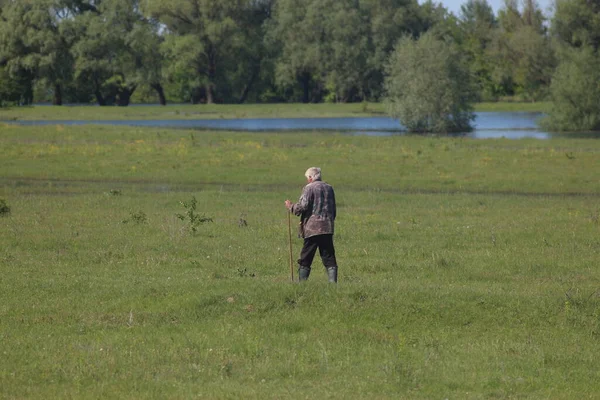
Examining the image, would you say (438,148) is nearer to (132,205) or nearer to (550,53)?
(132,205)

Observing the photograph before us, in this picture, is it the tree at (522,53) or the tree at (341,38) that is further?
the tree at (341,38)

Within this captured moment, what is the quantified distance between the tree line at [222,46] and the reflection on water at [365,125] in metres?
9.59

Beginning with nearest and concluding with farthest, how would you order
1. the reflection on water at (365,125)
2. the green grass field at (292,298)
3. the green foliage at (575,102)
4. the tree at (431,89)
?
the green grass field at (292,298)
the reflection on water at (365,125)
the green foliage at (575,102)
the tree at (431,89)

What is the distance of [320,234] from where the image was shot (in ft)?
49.2

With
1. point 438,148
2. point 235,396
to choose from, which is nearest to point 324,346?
point 235,396

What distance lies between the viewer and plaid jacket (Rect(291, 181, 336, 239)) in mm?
14891

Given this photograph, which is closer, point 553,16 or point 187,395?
point 187,395

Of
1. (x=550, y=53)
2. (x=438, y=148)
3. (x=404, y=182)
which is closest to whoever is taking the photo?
(x=404, y=182)

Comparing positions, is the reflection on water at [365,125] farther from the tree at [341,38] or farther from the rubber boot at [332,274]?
the rubber boot at [332,274]

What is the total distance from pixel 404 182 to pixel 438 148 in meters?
12.7

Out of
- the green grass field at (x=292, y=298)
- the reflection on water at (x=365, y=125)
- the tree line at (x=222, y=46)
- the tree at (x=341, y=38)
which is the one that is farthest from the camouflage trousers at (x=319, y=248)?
the tree at (x=341, y=38)

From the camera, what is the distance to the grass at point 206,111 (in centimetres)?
9794

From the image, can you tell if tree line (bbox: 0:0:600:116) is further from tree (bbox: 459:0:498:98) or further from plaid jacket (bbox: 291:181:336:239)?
plaid jacket (bbox: 291:181:336:239)

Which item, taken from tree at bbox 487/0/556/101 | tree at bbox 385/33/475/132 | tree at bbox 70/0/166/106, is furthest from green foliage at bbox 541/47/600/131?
tree at bbox 70/0/166/106
